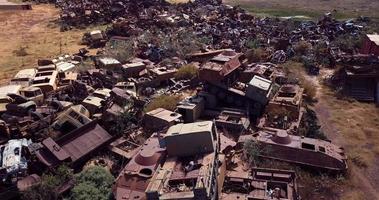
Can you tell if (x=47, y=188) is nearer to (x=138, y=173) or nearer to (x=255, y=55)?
(x=138, y=173)

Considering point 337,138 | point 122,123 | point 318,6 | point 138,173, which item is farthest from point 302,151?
point 318,6

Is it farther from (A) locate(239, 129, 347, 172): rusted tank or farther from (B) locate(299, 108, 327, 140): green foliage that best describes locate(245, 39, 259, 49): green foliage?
(A) locate(239, 129, 347, 172): rusted tank

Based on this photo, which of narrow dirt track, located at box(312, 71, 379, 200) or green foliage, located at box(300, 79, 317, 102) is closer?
narrow dirt track, located at box(312, 71, 379, 200)

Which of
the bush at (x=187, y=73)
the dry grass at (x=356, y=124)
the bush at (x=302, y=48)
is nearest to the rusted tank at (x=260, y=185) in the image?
the dry grass at (x=356, y=124)

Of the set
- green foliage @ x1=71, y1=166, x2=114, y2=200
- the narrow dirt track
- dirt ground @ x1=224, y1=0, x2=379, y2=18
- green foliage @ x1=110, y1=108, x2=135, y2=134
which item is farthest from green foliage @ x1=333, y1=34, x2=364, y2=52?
green foliage @ x1=71, y1=166, x2=114, y2=200

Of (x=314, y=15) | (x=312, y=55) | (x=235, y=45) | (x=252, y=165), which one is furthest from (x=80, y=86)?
(x=314, y=15)

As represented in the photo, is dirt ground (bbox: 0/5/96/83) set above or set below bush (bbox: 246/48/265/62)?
below
